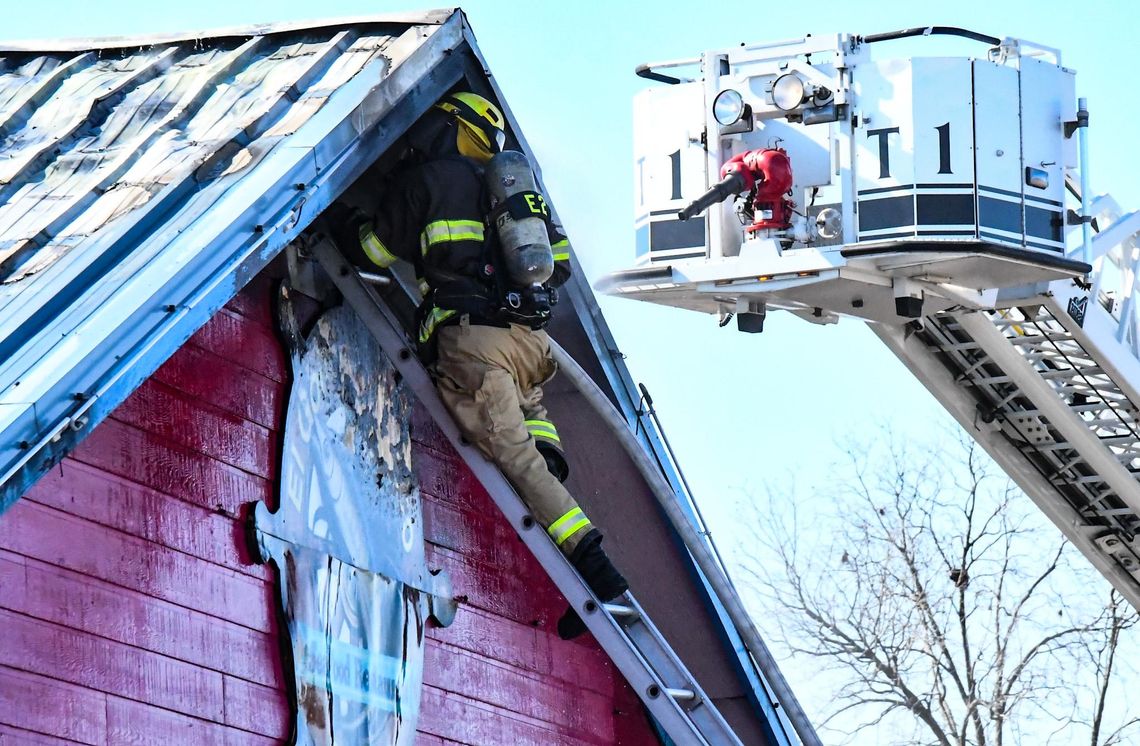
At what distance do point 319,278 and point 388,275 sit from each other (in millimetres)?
362

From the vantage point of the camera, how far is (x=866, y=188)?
1038 centimetres

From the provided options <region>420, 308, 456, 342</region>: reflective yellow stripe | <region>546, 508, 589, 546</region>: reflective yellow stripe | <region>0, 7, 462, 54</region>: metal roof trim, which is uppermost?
<region>0, 7, 462, 54</region>: metal roof trim

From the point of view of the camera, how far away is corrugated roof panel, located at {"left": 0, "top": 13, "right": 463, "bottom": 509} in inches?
194

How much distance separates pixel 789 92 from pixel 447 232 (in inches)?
152

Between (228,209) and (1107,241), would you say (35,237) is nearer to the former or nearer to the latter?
(228,209)

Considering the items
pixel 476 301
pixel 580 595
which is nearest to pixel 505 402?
pixel 476 301

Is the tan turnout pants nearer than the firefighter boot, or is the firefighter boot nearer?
the tan turnout pants

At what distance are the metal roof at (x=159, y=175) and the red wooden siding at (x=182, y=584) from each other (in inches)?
26.4

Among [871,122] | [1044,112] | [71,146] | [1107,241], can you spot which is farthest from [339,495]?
[1107,241]

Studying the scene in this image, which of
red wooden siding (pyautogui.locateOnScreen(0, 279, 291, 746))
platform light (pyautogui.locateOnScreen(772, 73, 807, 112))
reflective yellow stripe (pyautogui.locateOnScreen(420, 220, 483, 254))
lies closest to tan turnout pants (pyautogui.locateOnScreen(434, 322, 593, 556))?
reflective yellow stripe (pyautogui.locateOnScreen(420, 220, 483, 254))

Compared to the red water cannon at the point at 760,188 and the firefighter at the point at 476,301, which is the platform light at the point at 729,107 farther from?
the firefighter at the point at 476,301

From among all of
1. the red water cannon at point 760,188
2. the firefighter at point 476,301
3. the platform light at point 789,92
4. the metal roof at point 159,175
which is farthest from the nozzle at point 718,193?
the firefighter at point 476,301

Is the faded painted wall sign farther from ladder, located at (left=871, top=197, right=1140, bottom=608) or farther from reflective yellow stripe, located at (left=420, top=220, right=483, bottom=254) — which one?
ladder, located at (left=871, top=197, right=1140, bottom=608)

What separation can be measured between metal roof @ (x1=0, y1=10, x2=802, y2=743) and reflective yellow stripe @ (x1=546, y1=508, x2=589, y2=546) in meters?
1.22
